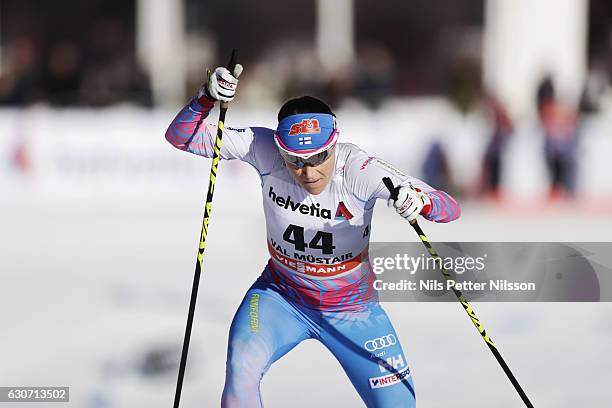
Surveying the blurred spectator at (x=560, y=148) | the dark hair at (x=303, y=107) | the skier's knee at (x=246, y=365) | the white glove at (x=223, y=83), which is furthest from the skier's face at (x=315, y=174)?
the blurred spectator at (x=560, y=148)

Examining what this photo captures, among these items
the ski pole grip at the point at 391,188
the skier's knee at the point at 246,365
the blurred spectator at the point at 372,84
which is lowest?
the skier's knee at the point at 246,365

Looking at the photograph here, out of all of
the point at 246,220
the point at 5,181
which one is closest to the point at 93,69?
the point at 5,181

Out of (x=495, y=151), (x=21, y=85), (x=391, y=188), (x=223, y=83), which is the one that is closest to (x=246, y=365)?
(x=391, y=188)

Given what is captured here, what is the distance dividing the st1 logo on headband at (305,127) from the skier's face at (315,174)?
137 mm

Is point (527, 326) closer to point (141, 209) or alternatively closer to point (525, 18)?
point (141, 209)

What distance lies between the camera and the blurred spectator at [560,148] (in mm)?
12906

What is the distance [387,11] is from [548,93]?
9.10 metres

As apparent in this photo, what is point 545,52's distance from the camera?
15.7 m

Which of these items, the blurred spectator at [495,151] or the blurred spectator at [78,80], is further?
the blurred spectator at [78,80]

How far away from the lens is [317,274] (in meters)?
4.48

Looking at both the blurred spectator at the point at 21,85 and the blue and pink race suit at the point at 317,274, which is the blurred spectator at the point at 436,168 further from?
the blue and pink race suit at the point at 317,274

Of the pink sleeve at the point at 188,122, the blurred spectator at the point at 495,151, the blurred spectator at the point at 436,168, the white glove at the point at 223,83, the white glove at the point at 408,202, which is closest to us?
the white glove at the point at 408,202

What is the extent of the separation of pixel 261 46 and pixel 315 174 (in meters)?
18.8

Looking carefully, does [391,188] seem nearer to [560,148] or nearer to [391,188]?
[391,188]
